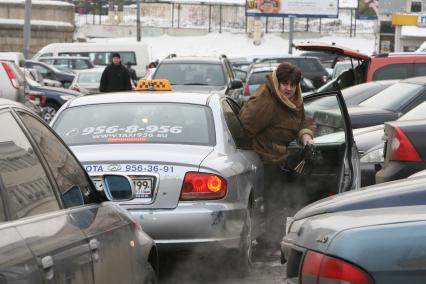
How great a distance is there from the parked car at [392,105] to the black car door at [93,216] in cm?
693

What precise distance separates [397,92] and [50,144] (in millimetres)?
7951

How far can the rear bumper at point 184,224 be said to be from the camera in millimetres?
6762

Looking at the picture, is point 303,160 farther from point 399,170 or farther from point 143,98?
point 143,98

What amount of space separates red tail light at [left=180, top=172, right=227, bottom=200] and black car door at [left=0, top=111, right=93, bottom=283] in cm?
268

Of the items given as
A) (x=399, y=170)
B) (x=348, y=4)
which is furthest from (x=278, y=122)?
(x=348, y=4)

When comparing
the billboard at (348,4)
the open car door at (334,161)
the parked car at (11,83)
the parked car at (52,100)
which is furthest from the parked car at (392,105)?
the billboard at (348,4)

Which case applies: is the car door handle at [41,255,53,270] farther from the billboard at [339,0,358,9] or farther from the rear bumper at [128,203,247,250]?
the billboard at [339,0,358,9]

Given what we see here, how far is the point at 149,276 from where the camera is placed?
5168 millimetres

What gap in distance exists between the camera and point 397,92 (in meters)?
11.9

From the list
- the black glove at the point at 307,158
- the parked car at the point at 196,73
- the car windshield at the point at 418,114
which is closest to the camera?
the black glove at the point at 307,158

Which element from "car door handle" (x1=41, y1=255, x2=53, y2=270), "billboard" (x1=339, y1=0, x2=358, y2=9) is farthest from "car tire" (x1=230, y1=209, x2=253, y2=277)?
"billboard" (x1=339, y1=0, x2=358, y2=9)

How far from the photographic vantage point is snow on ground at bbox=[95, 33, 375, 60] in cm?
6588

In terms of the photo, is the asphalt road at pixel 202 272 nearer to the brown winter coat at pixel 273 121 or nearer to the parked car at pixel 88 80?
the brown winter coat at pixel 273 121

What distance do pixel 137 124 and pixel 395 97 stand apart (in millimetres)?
4957
